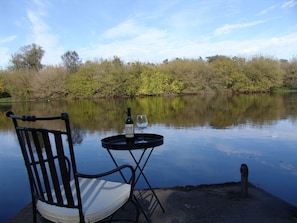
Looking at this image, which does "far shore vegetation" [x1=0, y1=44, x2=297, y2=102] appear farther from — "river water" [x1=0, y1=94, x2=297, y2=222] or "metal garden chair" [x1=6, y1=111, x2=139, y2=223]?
"metal garden chair" [x1=6, y1=111, x2=139, y2=223]

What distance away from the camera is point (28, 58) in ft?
171

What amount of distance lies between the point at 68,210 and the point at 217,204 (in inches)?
76.2

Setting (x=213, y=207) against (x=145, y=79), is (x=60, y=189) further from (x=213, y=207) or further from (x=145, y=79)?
(x=145, y=79)

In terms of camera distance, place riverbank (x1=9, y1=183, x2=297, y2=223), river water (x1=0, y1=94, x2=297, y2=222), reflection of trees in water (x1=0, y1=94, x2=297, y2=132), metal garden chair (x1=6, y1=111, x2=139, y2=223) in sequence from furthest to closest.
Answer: reflection of trees in water (x1=0, y1=94, x2=297, y2=132)
river water (x1=0, y1=94, x2=297, y2=222)
riverbank (x1=9, y1=183, x2=297, y2=223)
metal garden chair (x1=6, y1=111, x2=139, y2=223)

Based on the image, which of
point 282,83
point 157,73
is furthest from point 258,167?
point 282,83

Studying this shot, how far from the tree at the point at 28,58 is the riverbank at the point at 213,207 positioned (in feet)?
168

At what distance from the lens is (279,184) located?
4.66m

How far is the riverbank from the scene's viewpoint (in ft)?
9.24

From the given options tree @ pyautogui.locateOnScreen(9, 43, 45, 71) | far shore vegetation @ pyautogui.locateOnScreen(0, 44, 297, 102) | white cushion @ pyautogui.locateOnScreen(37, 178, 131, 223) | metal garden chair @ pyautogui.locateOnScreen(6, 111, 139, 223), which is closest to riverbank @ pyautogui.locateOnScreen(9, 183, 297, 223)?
white cushion @ pyautogui.locateOnScreen(37, 178, 131, 223)

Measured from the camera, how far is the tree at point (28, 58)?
50562 mm

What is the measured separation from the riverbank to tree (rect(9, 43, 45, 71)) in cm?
5135

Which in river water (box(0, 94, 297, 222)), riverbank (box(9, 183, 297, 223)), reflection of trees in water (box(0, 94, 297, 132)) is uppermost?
riverbank (box(9, 183, 297, 223))

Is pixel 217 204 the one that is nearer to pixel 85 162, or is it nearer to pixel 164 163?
pixel 164 163

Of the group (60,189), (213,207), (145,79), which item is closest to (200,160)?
(213,207)
